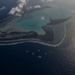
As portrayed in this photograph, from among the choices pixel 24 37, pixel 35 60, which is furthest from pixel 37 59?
pixel 24 37

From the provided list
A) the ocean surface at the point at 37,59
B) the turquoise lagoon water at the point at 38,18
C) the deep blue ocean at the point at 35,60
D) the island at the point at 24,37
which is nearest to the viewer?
→ the deep blue ocean at the point at 35,60

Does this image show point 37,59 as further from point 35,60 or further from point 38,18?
point 38,18

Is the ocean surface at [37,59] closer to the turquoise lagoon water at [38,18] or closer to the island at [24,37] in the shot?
the turquoise lagoon water at [38,18]

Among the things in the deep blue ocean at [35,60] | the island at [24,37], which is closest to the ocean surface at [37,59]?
the deep blue ocean at [35,60]

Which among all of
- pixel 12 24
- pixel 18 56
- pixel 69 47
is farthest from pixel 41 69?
pixel 12 24

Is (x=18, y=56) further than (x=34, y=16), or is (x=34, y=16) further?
(x=34, y=16)

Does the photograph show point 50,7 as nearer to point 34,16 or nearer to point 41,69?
point 34,16

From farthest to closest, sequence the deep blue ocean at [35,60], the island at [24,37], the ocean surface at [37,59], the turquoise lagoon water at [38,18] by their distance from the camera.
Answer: the turquoise lagoon water at [38,18] < the island at [24,37] < the ocean surface at [37,59] < the deep blue ocean at [35,60]

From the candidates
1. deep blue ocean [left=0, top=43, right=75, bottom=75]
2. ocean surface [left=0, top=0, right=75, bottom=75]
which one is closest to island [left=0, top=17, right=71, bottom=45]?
ocean surface [left=0, top=0, right=75, bottom=75]
